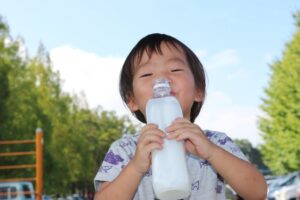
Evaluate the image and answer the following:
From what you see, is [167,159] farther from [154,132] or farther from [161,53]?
[161,53]

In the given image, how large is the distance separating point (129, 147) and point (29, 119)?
26.6 meters

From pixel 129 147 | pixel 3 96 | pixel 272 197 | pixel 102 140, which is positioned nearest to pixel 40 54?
pixel 3 96

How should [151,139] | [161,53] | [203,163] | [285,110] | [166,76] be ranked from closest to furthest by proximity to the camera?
[151,139] → [166,76] → [161,53] → [203,163] → [285,110]

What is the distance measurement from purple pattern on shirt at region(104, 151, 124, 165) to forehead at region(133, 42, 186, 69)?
33 centimetres

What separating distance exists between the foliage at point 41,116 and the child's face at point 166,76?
23.1 m

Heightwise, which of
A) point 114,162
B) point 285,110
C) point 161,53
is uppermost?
point 285,110

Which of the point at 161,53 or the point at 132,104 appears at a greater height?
the point at 161,53

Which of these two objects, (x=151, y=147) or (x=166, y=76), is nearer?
(x=151, y=147)

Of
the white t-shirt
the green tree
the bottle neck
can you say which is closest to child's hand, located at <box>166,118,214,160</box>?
the bottle neck

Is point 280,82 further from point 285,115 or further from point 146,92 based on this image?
point 146,92

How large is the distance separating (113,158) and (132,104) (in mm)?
232

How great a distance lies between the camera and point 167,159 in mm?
1604

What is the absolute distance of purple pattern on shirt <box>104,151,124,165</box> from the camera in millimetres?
1983

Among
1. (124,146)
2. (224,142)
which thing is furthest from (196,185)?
(124,146)
